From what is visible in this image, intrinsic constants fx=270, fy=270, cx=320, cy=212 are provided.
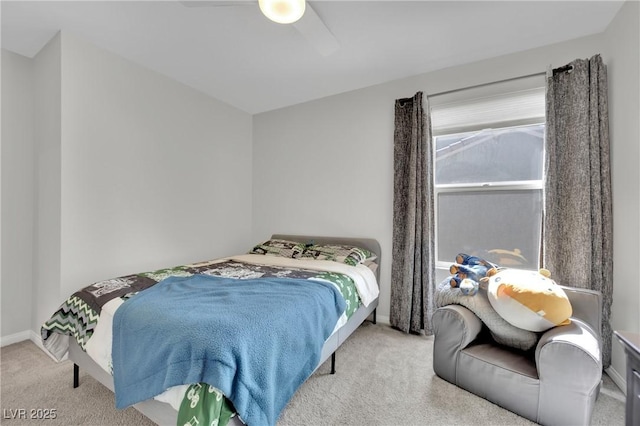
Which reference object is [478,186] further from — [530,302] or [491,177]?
[530,302]

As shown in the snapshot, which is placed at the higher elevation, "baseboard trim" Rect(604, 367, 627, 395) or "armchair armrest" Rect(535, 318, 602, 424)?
"armchair armrest" Rect(535, 318, 602, 424)

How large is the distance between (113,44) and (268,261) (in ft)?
7.57

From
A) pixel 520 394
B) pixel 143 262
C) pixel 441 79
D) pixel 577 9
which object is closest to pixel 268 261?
pixel 143 262

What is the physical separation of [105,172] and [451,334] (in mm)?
3027

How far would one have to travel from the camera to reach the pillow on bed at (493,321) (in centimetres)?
164

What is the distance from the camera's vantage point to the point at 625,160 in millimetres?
1776

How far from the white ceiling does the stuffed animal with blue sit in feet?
5.91

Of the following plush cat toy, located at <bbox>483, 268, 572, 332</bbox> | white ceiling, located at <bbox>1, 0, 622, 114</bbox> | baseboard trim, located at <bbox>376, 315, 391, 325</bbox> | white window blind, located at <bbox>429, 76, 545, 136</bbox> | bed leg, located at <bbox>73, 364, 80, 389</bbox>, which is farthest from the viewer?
baseboard trim, located at <bbox>376, 315, 391, 325</bbox>

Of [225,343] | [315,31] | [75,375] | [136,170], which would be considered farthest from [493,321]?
[136,170]

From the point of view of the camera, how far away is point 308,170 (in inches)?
134

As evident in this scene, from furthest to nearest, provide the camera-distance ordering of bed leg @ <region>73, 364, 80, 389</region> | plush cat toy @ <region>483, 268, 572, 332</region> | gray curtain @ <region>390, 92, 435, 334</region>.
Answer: gray curtain @ <region>390, 92, 435, 334</region> < bed leg @ <region>73, 364, 80, 389</region> < plush cat toy @ <region>483, 268, 572, 332</region>

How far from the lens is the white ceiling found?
6.15ft

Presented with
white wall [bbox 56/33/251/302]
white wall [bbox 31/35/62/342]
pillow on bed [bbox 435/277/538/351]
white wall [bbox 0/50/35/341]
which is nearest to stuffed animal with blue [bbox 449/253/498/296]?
pillow on bed [bbox 435/277/538/351]

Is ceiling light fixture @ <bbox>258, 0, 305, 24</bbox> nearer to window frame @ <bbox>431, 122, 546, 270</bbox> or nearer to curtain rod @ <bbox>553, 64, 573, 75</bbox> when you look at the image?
window frame @ <bbox>431, 122, 546, 270</bbox>
